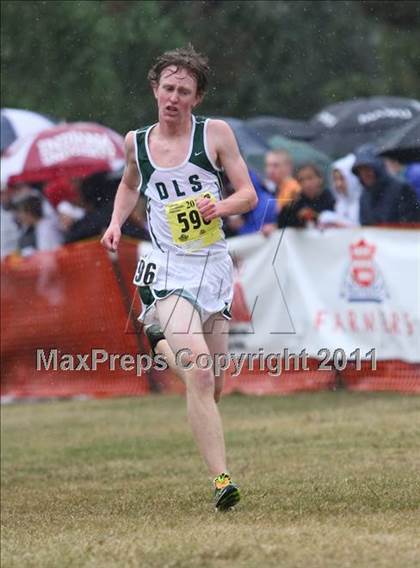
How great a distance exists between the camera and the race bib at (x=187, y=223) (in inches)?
275

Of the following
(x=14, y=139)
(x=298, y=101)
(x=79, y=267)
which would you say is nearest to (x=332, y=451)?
(x=79, y=267)

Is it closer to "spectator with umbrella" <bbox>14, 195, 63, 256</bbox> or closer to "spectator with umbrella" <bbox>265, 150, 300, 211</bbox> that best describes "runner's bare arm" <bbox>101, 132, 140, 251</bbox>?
"spectator with umbrella" <bbox>265, 150, 300, 211</bbox>

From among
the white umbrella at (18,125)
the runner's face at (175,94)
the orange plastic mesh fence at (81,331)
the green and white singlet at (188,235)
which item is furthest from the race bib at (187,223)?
the white umbrella at (18,125)

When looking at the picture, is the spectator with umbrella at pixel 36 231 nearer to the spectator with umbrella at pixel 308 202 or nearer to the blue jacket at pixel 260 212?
the blue jacket at pixel 260 212

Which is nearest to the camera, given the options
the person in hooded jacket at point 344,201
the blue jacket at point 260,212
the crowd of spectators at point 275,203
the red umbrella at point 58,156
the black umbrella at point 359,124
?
the blue jacket at point 260,212

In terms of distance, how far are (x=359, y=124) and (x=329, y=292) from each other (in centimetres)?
520

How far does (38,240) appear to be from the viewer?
14.3 m

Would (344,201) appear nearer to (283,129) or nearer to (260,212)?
(260,212)

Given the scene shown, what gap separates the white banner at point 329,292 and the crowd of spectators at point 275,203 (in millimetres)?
160

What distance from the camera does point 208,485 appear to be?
323 inches

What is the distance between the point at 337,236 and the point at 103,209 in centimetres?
214

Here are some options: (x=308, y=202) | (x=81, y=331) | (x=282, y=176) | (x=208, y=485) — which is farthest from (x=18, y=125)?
(x=208, y=485)

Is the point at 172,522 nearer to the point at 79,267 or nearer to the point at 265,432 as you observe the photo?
the point at 265,432

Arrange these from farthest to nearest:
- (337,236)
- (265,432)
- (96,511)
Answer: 1. (337,236)
2. (265,432)
3. (96,511)
